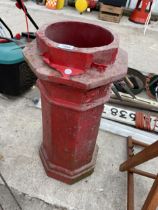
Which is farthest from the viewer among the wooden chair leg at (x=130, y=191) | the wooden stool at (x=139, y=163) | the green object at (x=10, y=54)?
the green object at (x=10, y=54)

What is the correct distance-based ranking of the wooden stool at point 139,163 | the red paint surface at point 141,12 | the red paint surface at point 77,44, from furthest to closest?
1. the red paint surface at point 141,12
2. the wooden stool at point 139,163
3. the red paint surface at point 77,44

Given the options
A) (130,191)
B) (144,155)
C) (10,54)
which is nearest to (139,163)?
(144,155)

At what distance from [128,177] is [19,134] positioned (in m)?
0.80

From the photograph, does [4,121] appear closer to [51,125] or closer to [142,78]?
[51,125]

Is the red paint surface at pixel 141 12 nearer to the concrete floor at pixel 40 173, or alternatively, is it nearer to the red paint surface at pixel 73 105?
the concrete floor at pixel 40 173

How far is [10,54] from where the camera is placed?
1754 millimetres

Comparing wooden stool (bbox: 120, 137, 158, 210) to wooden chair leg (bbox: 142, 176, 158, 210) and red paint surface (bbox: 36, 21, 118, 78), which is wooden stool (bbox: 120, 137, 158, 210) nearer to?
wooden chair leg (bbox: 142, 176, 158, 210)

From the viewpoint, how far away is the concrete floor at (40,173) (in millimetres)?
1407

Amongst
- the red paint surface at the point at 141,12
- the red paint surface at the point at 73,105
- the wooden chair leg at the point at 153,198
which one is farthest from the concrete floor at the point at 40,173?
the red paint surface at the point at 141,12

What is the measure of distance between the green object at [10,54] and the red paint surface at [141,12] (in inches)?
107

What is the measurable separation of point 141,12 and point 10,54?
281 centimetres

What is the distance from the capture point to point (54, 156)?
1428 mm

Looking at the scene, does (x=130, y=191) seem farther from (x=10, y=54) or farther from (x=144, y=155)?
(x=10, y=54)

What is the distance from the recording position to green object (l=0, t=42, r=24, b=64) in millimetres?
1752
